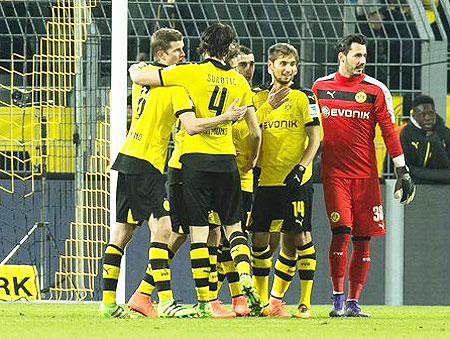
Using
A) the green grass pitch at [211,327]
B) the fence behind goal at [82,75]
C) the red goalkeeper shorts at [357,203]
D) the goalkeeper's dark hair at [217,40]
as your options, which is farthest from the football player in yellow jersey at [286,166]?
the fence behind goal at [82,75]

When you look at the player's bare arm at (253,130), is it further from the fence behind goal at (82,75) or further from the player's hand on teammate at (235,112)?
the fence behind goal at (82,75)

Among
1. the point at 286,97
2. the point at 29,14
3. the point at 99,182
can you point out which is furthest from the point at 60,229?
the point at 286,97

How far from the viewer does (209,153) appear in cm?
1060

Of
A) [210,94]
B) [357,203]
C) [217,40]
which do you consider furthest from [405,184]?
[217,40]

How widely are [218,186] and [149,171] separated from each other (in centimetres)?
46

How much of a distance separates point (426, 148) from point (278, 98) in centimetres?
400

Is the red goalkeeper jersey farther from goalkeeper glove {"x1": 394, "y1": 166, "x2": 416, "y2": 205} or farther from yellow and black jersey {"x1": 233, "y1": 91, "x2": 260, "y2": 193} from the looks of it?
yellow and black jersey {"x1": 233, "y1": 91, "x2": 260, "y2": 193}

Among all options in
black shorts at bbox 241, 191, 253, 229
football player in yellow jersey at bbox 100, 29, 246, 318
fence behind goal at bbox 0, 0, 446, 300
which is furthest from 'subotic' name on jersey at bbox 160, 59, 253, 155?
fence behind goal at bbox 0, 0, 446, 300

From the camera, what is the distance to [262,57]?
14.7 m

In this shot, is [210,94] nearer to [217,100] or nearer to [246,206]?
[217,100]

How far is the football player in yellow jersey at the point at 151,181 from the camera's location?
10508 mm

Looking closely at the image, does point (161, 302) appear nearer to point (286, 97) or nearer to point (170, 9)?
point (286, 97)

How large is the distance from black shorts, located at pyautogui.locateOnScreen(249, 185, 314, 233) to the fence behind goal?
294cm

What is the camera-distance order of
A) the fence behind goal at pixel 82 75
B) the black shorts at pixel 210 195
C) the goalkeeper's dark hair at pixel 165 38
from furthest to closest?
the fence behind goal at pixel 82 75, the goalkeeper's dark hair at pixel 165 38, the black shorts at pixel 210 195
